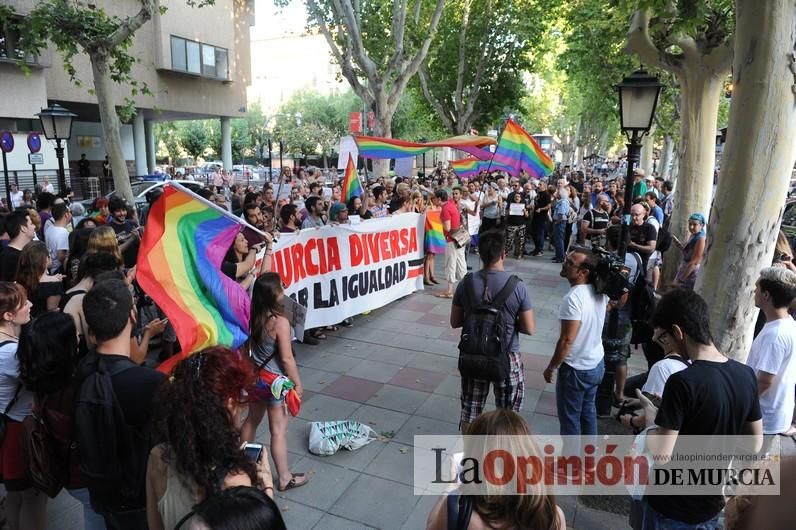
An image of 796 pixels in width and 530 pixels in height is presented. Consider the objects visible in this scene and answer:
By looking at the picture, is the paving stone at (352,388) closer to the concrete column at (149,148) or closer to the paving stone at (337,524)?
the paving stone at (337,524)

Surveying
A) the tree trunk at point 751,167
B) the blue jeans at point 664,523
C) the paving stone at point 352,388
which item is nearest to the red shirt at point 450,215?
the paving stone at point 352,388

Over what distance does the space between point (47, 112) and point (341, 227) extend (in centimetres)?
731

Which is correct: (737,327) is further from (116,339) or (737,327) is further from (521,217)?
(521,217)

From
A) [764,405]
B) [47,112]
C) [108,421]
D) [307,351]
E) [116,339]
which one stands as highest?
[47,112]

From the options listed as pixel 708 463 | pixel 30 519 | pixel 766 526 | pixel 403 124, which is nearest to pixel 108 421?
pixel 30 519

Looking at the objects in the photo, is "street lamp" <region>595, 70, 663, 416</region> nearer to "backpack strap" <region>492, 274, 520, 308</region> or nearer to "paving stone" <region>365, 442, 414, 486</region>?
"backpack strap" <region>492, 274, 520, 308</region>

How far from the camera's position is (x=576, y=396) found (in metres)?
3.99

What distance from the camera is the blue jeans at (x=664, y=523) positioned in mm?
2591

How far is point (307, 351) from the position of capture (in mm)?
7031

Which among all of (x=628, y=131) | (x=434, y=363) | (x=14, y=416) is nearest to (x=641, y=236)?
(x=628, y=131)

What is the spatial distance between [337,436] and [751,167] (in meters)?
4.38

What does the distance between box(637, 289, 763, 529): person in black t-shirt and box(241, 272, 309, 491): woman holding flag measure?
233 cm

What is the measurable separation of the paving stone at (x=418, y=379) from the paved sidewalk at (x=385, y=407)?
0.01 metres

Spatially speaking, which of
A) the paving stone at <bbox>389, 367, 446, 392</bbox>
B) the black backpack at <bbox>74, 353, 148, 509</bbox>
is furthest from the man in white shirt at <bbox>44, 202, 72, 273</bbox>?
the black backpack at <bbox>74, 353, 148, 509</bbox>
